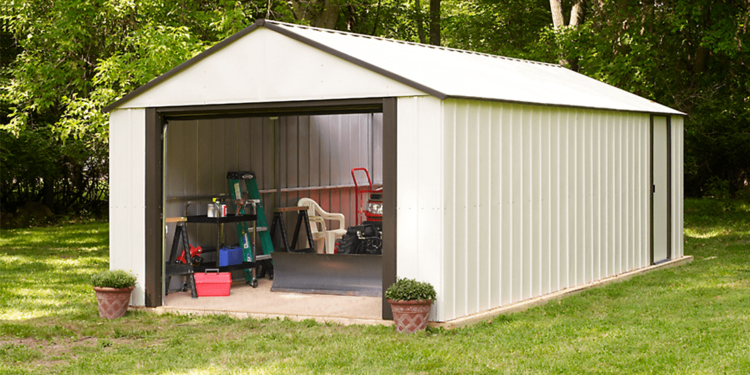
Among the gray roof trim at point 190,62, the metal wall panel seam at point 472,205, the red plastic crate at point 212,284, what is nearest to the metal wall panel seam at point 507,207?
the metal wall panel seam at point 472,205

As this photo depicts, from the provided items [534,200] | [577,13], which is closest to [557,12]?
[577,13]

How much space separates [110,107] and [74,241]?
852cm

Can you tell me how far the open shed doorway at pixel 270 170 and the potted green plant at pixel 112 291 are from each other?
1.78 feet

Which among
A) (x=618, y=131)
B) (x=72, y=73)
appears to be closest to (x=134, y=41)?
(x=72, y=73)

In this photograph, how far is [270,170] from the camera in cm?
1087

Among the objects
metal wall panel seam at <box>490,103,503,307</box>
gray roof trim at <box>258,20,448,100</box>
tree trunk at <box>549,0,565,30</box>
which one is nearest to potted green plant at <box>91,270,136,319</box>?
gray roof trim at <box>258,20,448,100</box>

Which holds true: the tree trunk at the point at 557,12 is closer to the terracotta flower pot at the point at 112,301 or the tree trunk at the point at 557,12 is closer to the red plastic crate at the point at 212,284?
the red plastic crate at the point at 212,284

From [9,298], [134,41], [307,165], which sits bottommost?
[9,298]

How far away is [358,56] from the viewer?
7.36m

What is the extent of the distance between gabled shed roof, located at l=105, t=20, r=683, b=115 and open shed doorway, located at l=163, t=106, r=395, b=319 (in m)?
0.96

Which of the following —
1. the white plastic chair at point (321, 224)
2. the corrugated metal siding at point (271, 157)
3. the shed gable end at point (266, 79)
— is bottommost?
the white plastic chair at point (321, 224)

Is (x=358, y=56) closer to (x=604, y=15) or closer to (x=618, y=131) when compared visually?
(x=618, y=131)

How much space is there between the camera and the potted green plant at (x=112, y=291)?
7914 mm

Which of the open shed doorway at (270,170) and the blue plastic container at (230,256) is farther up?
the open shed doorway at (270,170)
